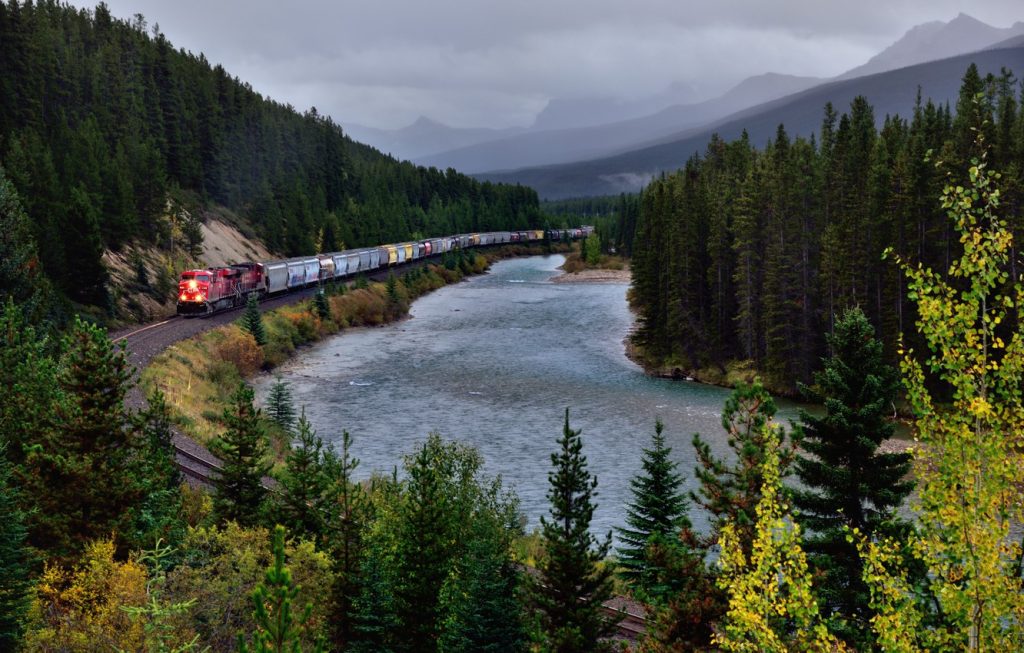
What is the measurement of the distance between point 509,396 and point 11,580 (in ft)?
128

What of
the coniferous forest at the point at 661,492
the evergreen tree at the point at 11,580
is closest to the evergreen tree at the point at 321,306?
the coniferous forest at the point at 661,492

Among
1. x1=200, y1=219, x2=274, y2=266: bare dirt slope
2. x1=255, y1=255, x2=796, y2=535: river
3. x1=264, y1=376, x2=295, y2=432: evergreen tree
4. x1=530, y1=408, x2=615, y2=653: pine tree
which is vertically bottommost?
x1=255, y1=255, x2=796, y2=535: river

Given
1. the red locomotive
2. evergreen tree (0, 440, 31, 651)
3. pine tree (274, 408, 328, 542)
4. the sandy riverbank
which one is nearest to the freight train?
the red locomotive

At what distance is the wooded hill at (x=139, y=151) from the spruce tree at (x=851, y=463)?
185 feet

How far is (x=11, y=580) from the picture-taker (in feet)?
57.9

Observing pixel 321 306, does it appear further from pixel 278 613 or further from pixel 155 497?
pixel 278 613

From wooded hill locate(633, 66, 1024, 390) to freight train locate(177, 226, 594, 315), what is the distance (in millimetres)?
36875

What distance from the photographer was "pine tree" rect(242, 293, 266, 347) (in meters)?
64.4

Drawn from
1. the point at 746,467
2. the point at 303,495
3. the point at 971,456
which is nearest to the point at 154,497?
the point at 303,495

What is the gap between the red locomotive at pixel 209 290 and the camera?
6744cm

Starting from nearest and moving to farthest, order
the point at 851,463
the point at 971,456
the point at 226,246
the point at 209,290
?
the point at 971,456 < the point at 851,463 < the point at 209,290 < the point at 226,246

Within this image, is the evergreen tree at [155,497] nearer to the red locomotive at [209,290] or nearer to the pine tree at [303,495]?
the pine tree at [303,495]

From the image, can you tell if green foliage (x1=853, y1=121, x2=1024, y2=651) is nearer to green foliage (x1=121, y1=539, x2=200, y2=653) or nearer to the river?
green foliage (x1=121, y1=539, x2=200, y2=653)

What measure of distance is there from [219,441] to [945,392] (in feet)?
151
